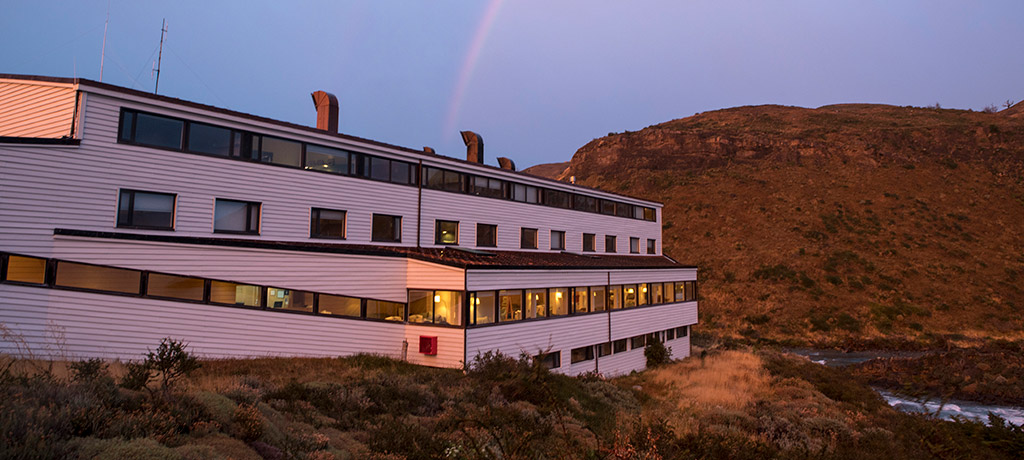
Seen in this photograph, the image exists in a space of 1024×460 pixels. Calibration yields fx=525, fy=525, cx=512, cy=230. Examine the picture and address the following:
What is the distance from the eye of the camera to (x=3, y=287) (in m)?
14.8

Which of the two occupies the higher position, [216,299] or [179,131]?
[179,131]

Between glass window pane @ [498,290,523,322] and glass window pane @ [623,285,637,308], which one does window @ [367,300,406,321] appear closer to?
glass window pane @ [498,290,523,322]

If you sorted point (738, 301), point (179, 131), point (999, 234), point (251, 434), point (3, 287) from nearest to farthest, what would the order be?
point (251, 434) < point (3, 287) < point (179, 131) < point (738, 301) < point (999, 234)

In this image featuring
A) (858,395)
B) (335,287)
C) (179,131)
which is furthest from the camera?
(858,395)

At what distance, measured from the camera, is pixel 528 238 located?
103ft

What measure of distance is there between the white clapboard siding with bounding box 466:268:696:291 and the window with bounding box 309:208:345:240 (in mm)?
6469

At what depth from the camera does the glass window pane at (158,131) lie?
59.3 ft

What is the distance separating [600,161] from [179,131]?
86222mm

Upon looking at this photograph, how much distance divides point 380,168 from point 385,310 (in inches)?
271

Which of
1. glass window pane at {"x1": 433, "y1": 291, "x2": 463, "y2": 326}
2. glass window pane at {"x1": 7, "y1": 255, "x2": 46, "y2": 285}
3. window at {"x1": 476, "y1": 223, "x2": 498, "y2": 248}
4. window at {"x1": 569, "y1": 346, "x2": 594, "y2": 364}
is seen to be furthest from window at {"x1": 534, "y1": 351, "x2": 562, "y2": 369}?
glass window pane at {"x1": 7, "y1": 255, "x2": 46, "y2": 285}

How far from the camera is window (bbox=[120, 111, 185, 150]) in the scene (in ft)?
58.5

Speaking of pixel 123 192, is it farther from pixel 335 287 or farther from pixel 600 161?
pixel 600 161

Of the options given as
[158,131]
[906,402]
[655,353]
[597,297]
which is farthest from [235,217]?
[906,402]

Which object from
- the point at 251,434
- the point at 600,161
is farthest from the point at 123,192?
the point at 600,161
